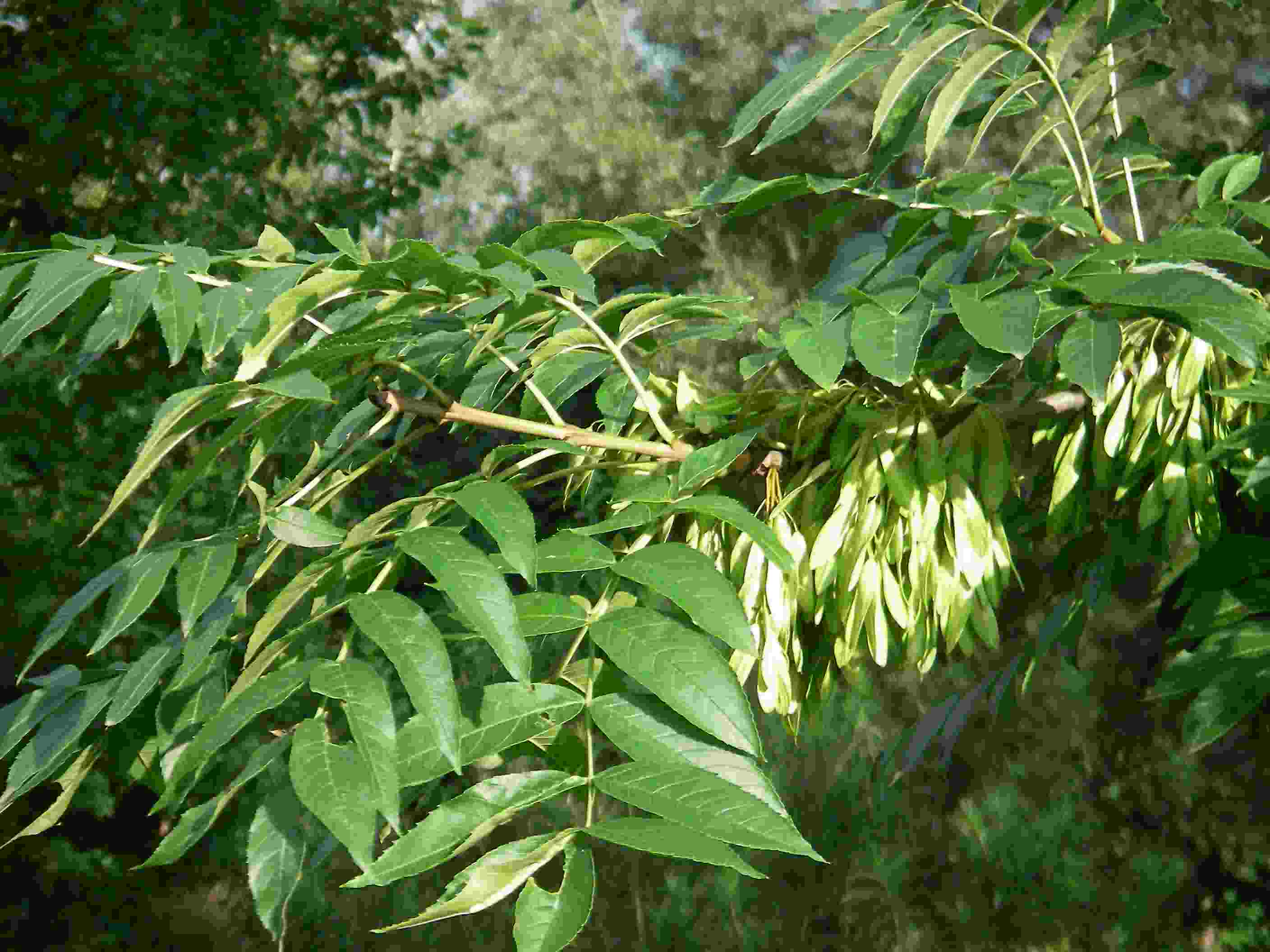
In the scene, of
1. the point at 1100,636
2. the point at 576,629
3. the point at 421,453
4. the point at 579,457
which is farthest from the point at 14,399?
the point at 1100,636

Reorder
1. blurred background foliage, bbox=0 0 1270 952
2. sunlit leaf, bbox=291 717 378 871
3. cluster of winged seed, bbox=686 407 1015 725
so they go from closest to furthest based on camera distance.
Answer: sunlit leaf, bbox=291 717 378 871
cluster of winged seed, bbox=686 407 1015 725
blurred background foliage, bbox=0 0 1270 952

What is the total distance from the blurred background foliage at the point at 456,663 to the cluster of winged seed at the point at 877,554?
4.49ft

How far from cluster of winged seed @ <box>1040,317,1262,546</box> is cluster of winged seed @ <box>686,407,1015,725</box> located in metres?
0.07

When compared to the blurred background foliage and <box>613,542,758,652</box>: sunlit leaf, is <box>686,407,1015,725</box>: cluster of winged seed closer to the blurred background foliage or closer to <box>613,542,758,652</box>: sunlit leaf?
<box>613,542,758,652</box>: sunlit leaf

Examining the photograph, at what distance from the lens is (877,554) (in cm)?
91

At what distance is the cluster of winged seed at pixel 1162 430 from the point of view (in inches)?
36.4

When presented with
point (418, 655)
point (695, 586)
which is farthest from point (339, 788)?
point (695, 586)

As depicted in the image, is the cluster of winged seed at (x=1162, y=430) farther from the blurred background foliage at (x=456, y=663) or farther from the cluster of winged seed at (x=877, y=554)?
the blurred background foliage at (x=456, y=663)

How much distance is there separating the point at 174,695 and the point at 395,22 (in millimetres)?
4094

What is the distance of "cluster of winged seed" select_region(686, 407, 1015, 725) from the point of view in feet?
2.91

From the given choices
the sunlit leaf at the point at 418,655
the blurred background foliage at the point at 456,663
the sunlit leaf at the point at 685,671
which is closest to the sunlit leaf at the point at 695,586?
the sunlit leaf at the point at 685,671

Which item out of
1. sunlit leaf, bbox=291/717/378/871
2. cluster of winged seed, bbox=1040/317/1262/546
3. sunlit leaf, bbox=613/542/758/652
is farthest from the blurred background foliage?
sunlit leaf, bbox=291/717/378/871

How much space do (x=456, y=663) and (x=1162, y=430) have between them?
8.15ft

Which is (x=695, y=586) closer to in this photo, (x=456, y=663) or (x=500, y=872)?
(x=500, y=872)
